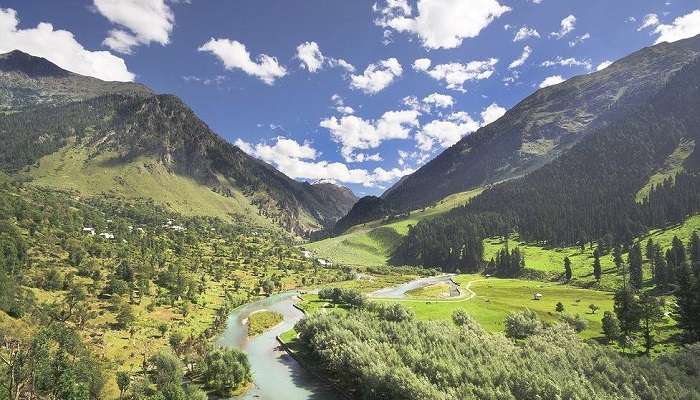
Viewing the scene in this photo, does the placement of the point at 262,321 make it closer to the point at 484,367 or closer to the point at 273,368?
the point at 273,368

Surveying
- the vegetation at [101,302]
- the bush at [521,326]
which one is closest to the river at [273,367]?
the vegetation at [101,302]

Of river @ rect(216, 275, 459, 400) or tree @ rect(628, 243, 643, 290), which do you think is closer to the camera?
river @ rect(216, 275, 459, 400)

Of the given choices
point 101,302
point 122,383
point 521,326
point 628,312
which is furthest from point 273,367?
point 628,312

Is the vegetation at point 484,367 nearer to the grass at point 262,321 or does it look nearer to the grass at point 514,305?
the grass at point 514,305

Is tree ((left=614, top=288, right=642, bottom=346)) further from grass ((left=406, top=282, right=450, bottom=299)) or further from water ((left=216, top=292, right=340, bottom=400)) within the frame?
grass ((left=406, top=282, right=450, bottom=299))

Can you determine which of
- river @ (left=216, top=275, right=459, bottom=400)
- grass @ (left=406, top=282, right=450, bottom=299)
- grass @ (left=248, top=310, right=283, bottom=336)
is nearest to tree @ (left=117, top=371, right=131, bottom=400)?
river @ (left=216, top=275, right=459, bottom=400)

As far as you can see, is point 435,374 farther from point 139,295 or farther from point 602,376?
point 139,295
